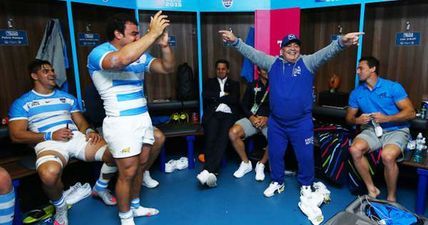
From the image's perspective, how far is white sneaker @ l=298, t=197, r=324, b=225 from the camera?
2273 mm

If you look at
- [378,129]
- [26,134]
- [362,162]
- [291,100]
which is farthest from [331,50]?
[26,134]

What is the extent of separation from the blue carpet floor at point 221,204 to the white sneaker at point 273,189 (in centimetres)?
4

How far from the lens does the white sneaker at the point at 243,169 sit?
3.12 m

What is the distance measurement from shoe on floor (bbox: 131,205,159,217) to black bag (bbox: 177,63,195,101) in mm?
1554

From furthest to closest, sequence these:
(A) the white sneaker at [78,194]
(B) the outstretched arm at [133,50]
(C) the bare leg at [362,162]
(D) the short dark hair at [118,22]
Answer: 1. (A) the white sneaker at [78,194]
2. (C) the bare leg at [362,162]
3. (D) the short dark hair at [118,22]
4. (B) the outstretched arm at [133,50]

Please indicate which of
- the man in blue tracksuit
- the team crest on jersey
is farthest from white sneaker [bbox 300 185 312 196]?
the team crest on jersey

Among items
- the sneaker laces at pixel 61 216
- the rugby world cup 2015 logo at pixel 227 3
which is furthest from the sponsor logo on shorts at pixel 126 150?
the rugby world cup 2015 logo at pixel 227 3

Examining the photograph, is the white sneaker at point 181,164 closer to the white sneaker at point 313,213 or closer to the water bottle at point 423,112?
the white sneaker at point 313,213

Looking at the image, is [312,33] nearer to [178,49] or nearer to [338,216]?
[178,49]

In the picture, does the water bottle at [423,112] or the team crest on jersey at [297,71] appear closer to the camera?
the team crest on jersey at [297,71]

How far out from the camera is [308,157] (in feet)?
8.50

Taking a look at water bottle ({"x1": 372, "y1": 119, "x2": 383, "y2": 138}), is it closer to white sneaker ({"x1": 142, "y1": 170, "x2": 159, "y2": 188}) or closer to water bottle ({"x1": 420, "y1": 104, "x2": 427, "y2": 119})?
water bottle ({"x1": 420, "y1": 104, "x2": 427, "y2": 119})

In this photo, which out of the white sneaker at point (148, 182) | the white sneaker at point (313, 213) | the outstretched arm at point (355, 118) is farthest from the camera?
the white sneaker at point (148, 182)

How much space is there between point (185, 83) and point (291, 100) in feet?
4.97
